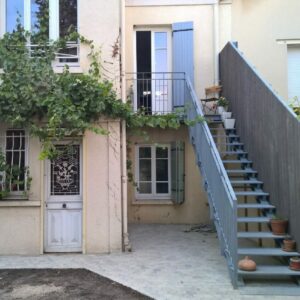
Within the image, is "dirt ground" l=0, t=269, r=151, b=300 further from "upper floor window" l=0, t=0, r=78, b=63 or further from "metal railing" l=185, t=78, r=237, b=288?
"upper floor window" l=0, t=0, r=78, b=63

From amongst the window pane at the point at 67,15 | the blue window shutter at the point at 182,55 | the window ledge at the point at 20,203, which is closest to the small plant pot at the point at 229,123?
the blue window shutter at the point at 182,55

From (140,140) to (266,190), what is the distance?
4626 millimetres

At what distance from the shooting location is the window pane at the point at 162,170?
12.0m

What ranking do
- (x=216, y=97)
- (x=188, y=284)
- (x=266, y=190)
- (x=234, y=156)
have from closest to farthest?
(x=188, y=284)
(x=266, y=190)
(x=234, y=156)
(x=216, y=97)

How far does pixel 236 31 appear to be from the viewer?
1177 centimetres

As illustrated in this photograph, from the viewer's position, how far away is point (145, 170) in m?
12.0

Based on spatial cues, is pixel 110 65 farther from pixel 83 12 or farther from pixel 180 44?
pixel 180 44

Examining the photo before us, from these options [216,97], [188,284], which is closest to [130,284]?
[188,284]

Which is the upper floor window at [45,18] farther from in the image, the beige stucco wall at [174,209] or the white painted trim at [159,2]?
the beige stucco wall at [174,209]

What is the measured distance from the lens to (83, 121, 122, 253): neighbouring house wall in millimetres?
8609

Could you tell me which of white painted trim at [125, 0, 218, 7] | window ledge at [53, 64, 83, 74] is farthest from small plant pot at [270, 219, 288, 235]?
white painted trim at [125, 0, 218, 7]

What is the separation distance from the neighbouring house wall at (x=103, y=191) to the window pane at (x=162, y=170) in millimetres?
3385

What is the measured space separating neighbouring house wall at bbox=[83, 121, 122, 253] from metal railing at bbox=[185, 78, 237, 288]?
171 centimetres

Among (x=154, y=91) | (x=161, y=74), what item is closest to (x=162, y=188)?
(x=154, y=91)
